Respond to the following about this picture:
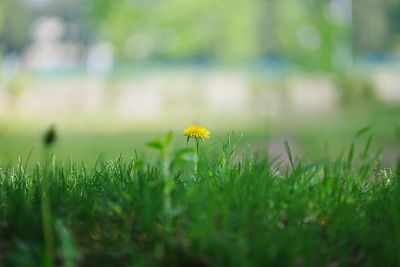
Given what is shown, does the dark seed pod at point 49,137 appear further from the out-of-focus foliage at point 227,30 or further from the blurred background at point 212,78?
the out-of-focus foliage at point 227,30

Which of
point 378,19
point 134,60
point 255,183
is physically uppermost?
point 378,19

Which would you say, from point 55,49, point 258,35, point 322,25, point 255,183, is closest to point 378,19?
point 258,35

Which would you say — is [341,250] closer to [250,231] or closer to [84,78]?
[250,231]

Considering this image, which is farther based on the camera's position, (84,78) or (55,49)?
(55,49)

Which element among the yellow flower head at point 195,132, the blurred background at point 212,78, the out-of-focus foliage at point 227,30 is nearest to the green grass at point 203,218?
the yellow flower head at point 195,132

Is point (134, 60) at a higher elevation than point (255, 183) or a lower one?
higher

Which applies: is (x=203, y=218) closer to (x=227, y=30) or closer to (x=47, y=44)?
(x=227, y=30)

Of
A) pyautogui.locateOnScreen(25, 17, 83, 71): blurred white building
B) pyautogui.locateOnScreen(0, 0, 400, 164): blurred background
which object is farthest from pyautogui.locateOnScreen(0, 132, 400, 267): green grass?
pyautogui.locateOnScreen(25, 17, 83, 71): blurred white building

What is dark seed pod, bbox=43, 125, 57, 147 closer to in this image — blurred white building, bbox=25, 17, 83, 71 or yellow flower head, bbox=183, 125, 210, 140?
yellow flower head, bbox=183, 125, 210, 140
